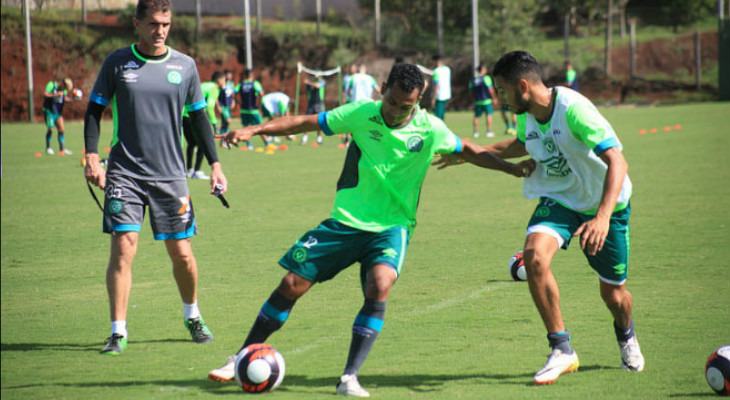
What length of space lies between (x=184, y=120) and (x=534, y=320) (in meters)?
2.94

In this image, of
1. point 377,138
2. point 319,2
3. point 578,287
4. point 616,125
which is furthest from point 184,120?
point 319,2

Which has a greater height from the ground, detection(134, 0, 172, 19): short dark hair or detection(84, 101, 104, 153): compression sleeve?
detection(134, 0, 172, 19): short dark hair

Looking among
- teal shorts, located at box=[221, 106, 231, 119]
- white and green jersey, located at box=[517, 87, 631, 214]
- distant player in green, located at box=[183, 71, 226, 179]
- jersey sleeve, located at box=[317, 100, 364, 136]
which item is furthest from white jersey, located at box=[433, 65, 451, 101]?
jersey sleeve, located at box=[317, 100, 364, 136]

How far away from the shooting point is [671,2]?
6838 centimetres

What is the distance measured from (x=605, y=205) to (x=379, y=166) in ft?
4.22

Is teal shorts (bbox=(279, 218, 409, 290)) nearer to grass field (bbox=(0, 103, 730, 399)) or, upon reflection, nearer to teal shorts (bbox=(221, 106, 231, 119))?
grass field (bbox=(0, 103, 730, 399))

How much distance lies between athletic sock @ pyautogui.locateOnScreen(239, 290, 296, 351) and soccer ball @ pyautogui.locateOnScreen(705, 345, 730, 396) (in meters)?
2.35

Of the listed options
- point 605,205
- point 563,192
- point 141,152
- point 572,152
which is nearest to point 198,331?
point 141,152

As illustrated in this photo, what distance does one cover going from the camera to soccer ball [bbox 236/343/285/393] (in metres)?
5.15

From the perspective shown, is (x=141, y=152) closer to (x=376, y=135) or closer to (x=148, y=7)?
(x=148, y=7)

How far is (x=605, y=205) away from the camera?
5172 millimetres

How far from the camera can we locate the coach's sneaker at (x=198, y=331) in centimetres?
645

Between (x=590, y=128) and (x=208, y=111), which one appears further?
(x=208, y=111)

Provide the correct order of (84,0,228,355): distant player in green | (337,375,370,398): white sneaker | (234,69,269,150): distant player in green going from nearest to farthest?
(337,375,370,398): white sneaker → (84,0,228,355): distant player in green → (234,69,269,150): distant player in green
